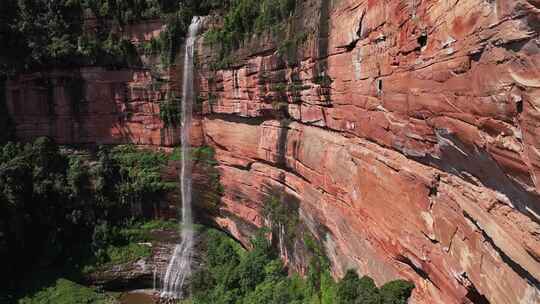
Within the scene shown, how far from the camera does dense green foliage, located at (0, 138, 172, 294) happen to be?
1708 centimetres

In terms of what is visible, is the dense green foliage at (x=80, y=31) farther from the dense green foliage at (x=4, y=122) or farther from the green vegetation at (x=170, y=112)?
the green vegetation at (x=170, y=112)

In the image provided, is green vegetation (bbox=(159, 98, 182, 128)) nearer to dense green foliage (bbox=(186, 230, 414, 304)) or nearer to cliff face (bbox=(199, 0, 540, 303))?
dense green foliage (bbox=(186, 230, 414, 304))

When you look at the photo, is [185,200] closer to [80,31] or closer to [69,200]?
[69,200]

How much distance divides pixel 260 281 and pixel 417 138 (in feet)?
28.9

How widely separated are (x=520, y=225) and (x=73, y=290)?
15.5 meters

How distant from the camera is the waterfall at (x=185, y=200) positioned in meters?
17.1

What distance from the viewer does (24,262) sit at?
1738 cm

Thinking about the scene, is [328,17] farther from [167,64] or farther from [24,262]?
[24,262]

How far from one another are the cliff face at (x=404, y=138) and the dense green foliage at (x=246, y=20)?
60 centimetres

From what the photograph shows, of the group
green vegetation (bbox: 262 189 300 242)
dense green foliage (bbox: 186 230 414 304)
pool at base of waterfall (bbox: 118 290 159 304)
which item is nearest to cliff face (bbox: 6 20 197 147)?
dense green foliage (bbox: 186 230 414 304)

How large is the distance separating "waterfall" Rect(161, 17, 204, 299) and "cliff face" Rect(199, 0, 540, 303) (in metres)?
5.09

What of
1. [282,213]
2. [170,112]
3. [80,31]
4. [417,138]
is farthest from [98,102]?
[417,138]

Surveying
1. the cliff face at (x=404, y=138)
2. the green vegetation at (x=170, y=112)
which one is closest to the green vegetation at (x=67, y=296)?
the cliff face at (x=404, y=138)

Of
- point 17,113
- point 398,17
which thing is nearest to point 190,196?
point 17,113
